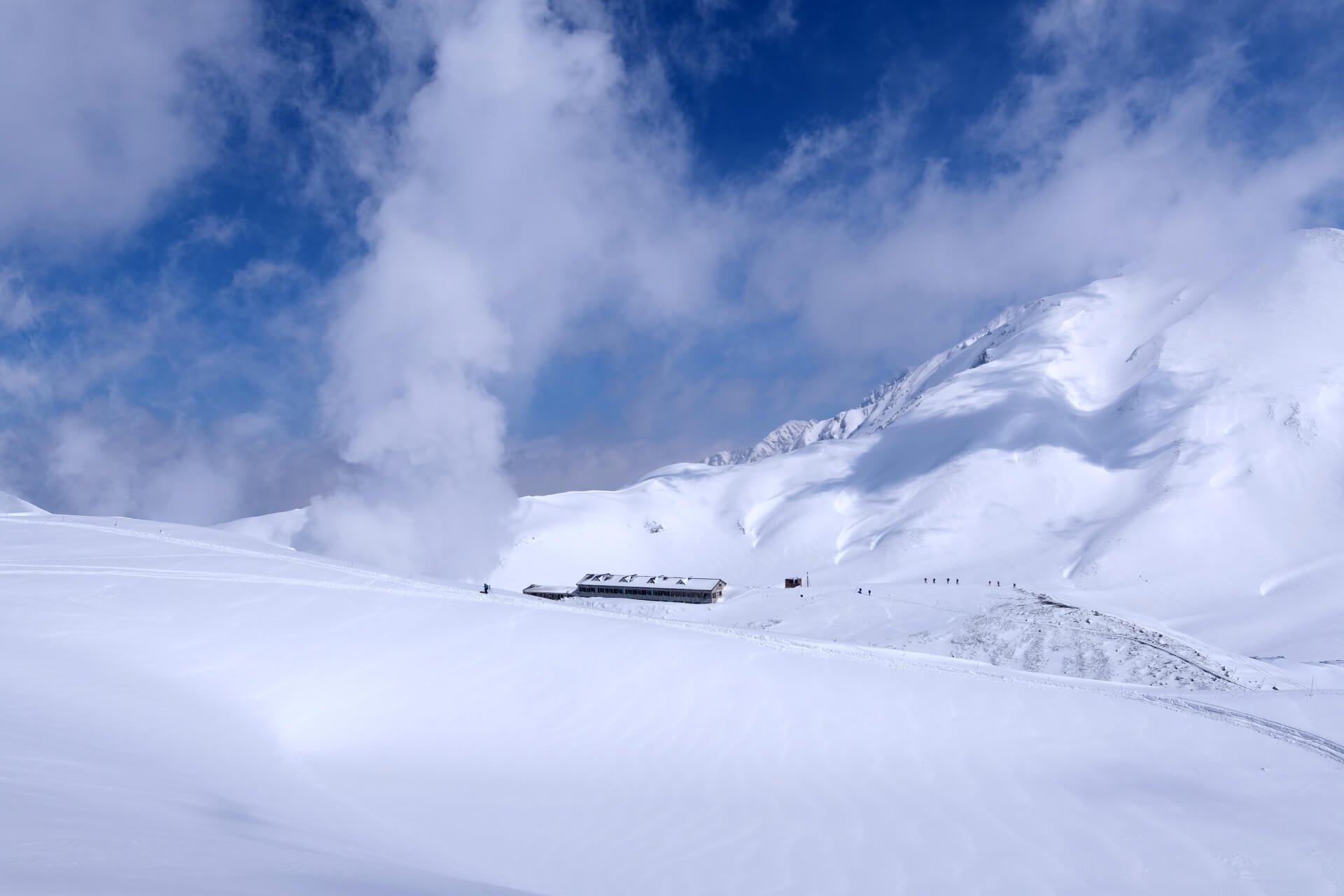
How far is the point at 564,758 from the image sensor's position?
63.2 feet

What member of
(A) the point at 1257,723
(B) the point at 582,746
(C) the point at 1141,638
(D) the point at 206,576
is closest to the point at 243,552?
(D) the point at 206,576

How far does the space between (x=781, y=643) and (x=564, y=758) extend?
1356cm

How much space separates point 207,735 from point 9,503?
6528cm

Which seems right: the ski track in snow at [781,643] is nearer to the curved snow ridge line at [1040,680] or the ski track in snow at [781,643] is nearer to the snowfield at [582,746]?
the curved snow ridge line at [1040,680]

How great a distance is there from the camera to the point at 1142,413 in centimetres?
12669

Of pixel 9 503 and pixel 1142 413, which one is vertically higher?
pixel 1142 413

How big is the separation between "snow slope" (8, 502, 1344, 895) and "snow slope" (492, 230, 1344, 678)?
42927 mm

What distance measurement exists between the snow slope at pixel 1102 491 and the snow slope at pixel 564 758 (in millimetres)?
42927

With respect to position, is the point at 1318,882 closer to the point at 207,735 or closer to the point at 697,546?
the point at 207,735

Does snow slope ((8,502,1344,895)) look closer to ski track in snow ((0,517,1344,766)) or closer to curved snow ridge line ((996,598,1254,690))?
ski track in snow ((0,517,1344,766))

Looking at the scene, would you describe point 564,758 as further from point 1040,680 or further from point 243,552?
point 243,552

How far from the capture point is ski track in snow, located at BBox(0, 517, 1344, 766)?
2150 centimetres

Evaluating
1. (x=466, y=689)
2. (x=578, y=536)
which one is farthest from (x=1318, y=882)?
(x=578, y=536)

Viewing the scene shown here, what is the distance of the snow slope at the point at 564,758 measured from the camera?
11688mm
